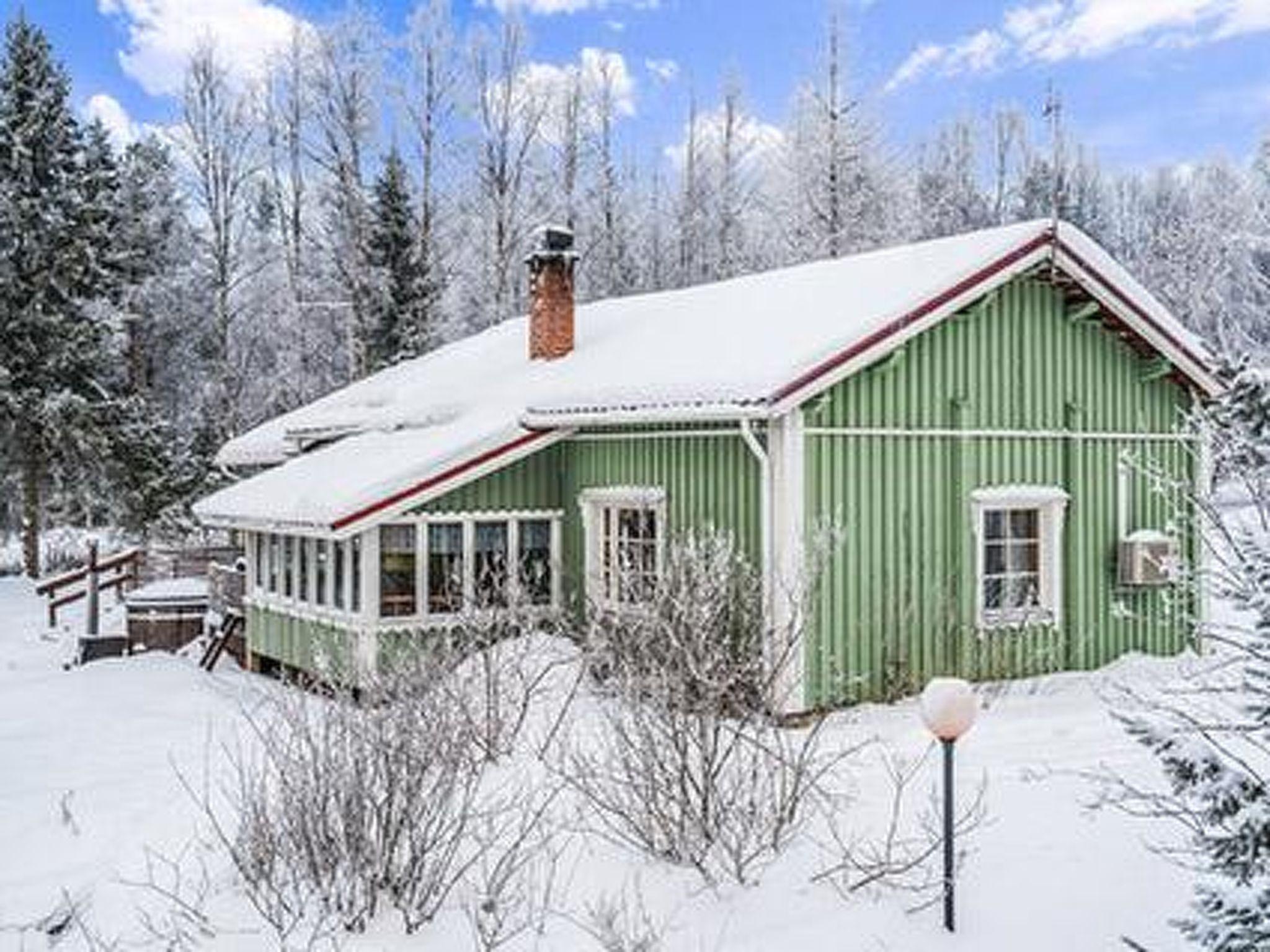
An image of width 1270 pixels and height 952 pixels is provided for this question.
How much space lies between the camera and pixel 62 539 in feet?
94.7

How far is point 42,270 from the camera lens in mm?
26156

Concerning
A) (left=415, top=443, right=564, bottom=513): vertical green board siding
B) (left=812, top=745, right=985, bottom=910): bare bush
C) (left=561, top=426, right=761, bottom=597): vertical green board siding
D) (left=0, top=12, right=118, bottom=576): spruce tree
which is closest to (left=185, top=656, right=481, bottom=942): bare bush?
(left=812, top=745, right=985, bottom=910): bare bush

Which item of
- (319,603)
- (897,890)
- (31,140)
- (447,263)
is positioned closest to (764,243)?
(447,263)

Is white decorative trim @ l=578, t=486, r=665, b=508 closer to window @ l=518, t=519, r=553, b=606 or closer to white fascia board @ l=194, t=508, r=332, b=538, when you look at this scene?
window @ l=518, t=519, r=553, b=606

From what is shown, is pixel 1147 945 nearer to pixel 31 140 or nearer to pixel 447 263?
pixel 31 140

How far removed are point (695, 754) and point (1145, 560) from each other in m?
7.17

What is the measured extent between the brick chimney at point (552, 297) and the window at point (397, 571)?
3933mm

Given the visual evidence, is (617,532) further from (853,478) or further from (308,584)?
(308,584)

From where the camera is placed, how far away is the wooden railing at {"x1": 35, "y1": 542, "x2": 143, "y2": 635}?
55.3ft

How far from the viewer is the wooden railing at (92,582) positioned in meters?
16.8

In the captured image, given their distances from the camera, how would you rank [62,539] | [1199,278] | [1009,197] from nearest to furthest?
[62,539]
[1199,278]
[1009,197]

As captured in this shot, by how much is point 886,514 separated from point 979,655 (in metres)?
1.72

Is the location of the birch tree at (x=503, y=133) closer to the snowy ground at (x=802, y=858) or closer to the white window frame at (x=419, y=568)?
the white window frame at (x=419, y=568)

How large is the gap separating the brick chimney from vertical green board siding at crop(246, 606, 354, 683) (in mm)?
4445
